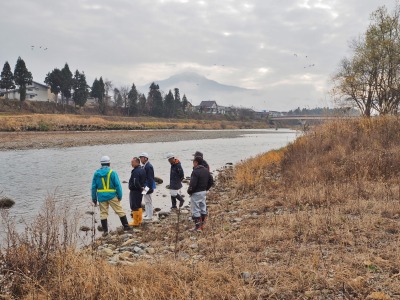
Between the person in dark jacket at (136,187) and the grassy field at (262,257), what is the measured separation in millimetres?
1007

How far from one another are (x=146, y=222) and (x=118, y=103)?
3870 inches

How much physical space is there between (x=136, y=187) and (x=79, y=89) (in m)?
81.8

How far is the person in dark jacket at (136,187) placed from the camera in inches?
379

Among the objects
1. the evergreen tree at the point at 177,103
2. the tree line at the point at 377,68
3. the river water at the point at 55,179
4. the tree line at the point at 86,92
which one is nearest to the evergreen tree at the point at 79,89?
the tree line at the point at 86,92

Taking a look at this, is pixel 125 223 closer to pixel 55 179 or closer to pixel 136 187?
pixel 136 187

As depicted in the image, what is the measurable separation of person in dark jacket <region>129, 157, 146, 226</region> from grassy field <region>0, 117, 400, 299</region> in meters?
1.01

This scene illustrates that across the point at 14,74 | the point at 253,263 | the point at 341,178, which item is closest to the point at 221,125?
the point at 14,74

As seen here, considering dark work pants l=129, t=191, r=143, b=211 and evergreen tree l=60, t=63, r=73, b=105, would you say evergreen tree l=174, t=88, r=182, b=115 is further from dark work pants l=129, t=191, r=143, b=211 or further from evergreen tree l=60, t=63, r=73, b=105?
dark work pants l=129, t=191, r=143, b=211

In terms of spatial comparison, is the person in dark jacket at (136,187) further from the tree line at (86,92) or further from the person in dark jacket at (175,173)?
the tree line at (86,92)

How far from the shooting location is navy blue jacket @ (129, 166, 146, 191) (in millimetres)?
9617

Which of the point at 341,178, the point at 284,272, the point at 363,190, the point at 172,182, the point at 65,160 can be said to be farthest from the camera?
the point at 65,160

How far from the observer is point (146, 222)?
10.3 m

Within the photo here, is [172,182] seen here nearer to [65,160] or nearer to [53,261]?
[53,261]

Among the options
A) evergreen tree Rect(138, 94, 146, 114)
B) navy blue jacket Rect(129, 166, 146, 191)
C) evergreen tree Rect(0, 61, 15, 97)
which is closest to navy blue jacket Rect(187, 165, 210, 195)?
navy blue jacket Rect(129, 166, 146, 191)
